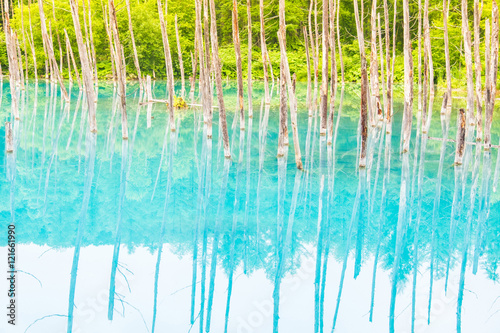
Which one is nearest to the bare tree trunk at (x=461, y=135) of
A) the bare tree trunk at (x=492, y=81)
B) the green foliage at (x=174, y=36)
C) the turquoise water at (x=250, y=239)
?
the turquoise water at (x=250, y=239)

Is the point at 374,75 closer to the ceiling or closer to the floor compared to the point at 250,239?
closer to the ceiling

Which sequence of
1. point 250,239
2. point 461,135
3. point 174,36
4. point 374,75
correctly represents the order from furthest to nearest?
point 174,36 < point 374,75 < point 461,135 < point 250,239

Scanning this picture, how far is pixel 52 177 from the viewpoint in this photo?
11.1m

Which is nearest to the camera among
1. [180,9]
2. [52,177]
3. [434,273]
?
[434,273]

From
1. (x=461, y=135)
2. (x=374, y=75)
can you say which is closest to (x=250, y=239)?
(x=461, y=135)

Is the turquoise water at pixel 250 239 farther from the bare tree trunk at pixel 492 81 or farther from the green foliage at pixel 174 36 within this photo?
the green foliage at pixel 174 36

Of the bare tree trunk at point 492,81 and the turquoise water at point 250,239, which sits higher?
the bare tree trunk at point 492,81

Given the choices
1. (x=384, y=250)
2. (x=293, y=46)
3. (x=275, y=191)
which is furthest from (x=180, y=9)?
(x=384, y=250)

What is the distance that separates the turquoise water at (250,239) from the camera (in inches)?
223

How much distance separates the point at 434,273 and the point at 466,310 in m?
1.00

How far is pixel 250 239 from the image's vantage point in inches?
305

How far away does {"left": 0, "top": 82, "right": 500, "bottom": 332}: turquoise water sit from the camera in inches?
223

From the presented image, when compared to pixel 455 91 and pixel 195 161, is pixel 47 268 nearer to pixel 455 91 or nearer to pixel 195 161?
pixel 195 161

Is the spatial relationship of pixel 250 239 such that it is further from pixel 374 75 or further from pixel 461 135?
pixel 374 75
